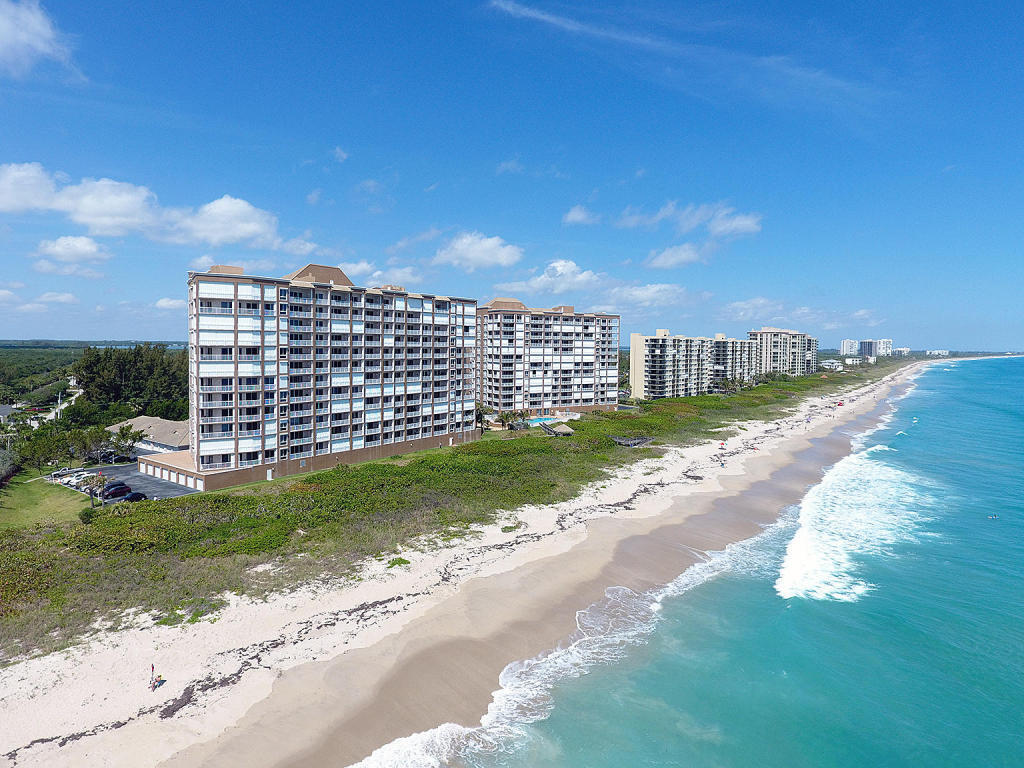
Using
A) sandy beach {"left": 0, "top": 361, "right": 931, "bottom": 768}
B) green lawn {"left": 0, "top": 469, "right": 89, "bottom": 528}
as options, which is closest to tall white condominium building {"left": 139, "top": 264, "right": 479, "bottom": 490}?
green lawn {"left": 0, "top": 469, "right": 89, "bottom": 528}

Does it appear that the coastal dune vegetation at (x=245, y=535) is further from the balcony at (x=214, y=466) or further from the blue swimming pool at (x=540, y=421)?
the blue swimming pool at (x=540, y=421)

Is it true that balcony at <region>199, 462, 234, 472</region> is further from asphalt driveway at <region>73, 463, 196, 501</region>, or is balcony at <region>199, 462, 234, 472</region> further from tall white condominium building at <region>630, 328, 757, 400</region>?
tall white condominium building at <region>630, 328, 757, 400</region>

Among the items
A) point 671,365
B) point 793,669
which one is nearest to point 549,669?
point 793,669

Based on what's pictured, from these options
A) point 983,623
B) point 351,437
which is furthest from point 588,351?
point 983,623

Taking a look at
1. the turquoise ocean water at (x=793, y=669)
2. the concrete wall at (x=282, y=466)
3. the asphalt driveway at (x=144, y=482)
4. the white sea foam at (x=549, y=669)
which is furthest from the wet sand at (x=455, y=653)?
the asphalt driveway at (x=144, y=482)

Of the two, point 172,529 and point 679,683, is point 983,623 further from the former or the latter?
point 172,529

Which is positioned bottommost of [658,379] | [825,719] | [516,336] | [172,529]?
[825,719]

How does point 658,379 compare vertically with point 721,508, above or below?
above
